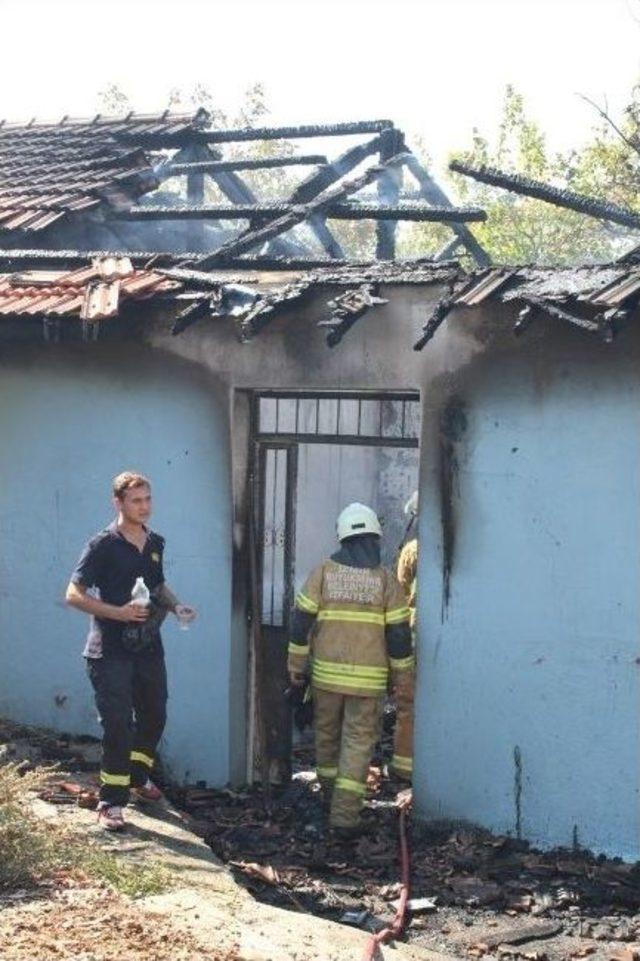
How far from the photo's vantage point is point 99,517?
1028cm

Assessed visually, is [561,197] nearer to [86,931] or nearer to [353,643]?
[353,643]

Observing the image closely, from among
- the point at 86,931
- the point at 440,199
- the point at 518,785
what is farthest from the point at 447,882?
the point at 440,199

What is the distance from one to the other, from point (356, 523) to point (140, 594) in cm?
158

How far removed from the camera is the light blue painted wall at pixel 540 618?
26.4ft

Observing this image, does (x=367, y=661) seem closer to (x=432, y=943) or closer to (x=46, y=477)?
(x=432, y=943)

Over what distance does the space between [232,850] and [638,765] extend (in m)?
2.43

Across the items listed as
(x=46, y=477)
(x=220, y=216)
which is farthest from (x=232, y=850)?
(x=220, y=216)

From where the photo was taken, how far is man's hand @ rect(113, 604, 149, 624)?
7.66m

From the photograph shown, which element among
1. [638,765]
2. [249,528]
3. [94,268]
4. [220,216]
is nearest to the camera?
[638,765]

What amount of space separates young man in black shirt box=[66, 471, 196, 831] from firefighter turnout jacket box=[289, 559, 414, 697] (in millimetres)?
1085

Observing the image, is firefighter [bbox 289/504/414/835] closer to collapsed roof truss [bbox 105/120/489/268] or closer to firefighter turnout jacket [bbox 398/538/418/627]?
firefighter turnout jacket [bbox 398/538/418/627]

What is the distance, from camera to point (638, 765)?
7992mm

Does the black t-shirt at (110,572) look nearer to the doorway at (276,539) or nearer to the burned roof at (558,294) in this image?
the doorway at (276,539)

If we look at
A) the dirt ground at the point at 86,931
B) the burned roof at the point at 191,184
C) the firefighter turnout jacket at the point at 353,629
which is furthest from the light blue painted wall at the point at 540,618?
the burned roof at the point at 191,184
